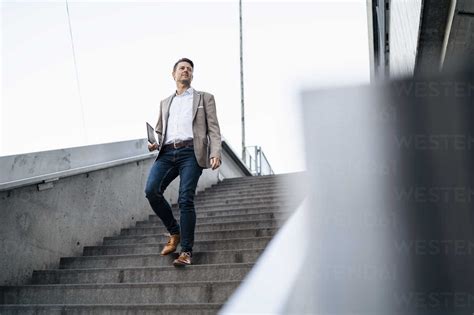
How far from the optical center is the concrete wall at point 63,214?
3.73 meters

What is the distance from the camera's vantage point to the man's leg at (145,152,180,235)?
3541 millimetres

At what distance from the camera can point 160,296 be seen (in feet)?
10.00

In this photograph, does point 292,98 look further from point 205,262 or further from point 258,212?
point 258,212

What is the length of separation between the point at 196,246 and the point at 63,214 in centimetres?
137

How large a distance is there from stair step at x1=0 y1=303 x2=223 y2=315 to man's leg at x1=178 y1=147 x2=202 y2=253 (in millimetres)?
734

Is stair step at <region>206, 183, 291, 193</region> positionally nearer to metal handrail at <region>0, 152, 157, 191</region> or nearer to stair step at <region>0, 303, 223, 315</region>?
metal handrail at <region>0, 152, 157, 191</region>

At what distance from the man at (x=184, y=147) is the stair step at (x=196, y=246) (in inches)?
14.7

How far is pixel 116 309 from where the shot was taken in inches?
110

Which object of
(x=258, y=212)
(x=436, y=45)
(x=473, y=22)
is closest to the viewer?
(x=473, y=22)

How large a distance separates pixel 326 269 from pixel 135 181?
4742mm

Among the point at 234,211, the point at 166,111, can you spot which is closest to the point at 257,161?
the point at 234,211

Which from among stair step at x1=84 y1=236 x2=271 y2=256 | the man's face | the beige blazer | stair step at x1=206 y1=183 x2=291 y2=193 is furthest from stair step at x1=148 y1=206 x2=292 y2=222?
the man's face

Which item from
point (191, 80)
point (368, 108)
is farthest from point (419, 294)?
point (191, 80)

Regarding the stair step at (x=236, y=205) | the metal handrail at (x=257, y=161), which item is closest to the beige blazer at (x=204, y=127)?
the stair step at (x=236, y=205)
